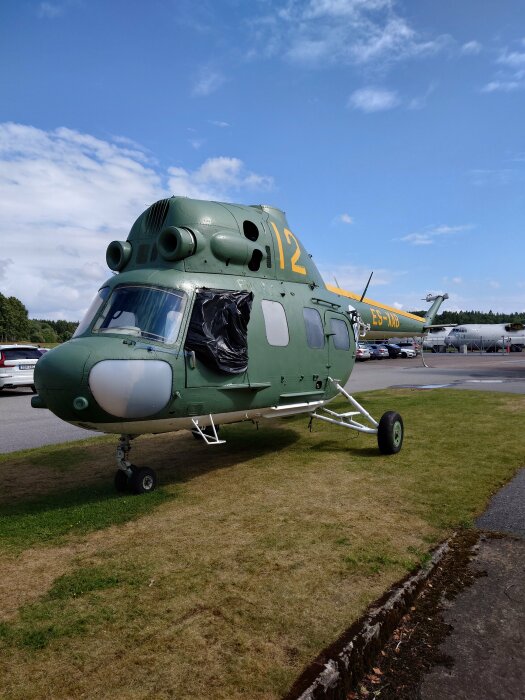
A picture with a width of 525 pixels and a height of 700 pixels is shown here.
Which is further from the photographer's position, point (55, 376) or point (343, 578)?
point (55, 376)

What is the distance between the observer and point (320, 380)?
861 centimetres

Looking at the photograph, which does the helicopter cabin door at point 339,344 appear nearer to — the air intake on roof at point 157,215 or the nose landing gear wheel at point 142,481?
the air intake on roof at point 157,215

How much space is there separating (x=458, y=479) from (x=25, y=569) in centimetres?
531

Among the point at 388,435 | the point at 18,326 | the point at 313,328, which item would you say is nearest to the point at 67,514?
the point at 313,328

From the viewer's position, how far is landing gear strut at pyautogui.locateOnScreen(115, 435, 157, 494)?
6211 millimetres

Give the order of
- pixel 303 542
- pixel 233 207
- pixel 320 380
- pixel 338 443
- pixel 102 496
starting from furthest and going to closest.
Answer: pixel 338 443
pixel 320 380
pixel 233 207
pixel 102 496
pixel 303 542

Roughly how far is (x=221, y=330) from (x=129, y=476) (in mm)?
2177

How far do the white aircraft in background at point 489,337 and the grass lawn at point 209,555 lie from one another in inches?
2548

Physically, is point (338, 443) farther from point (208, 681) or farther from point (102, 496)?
point (208, 681)

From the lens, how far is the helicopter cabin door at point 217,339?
20.4ft

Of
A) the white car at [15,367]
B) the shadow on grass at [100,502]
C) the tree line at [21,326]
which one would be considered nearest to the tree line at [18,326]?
the tree line at [21,326]

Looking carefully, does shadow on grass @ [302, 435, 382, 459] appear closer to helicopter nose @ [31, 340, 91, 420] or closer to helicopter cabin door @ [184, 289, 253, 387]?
helicopter cabin door @ [184, 289, 253, 387]

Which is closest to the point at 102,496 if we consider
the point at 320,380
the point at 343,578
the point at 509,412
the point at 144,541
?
the point at 144,541

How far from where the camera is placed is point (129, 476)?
20.5 feet
